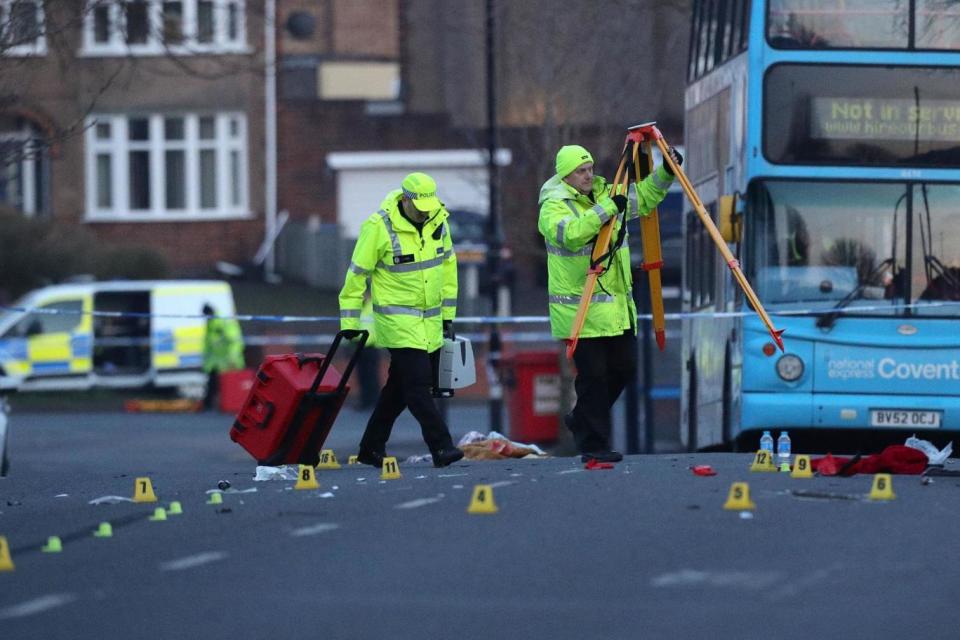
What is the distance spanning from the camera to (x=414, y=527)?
965cm

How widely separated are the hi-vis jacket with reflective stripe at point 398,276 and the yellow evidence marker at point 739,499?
9.82 feet

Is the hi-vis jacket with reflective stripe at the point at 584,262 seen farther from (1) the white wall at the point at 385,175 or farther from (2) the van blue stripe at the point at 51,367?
(1) the white wall at the point at 385,175

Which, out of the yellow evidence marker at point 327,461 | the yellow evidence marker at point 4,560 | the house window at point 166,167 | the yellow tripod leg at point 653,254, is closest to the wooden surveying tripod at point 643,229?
the yellow tripod leg at point 653,254

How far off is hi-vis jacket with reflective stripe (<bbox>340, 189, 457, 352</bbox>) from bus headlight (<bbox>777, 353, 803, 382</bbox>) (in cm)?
333

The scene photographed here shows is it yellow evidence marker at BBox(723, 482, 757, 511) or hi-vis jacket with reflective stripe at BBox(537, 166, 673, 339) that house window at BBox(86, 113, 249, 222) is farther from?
yellow evidence marker at BBox(723, 482, 757, 511)

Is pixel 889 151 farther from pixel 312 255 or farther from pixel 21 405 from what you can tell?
pixel 312 255

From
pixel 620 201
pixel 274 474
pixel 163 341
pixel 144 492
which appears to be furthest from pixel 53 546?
pixel 163 341

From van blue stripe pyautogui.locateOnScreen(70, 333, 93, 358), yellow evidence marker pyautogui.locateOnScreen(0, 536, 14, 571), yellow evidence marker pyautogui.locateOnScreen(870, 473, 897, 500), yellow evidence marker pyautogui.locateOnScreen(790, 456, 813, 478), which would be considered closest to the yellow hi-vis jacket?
van blue stripe pyautogui.locateOnScreen(70, 333, 93, 358)

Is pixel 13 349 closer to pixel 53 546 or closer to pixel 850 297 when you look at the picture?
pixel 850 297

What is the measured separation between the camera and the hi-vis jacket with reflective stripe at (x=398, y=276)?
41.0ft

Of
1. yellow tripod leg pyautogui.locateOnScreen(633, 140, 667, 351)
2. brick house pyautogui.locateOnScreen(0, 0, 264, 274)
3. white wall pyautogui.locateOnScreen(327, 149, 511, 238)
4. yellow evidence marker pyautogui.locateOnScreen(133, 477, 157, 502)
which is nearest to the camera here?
yellow evidence marker pyautogui.locateOnScreen(133, 477, 157, 502)

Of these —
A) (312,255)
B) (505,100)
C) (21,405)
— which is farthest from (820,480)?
(312,255)

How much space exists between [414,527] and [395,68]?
34.6 meters

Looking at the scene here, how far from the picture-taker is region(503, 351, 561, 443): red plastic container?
23578 mm
